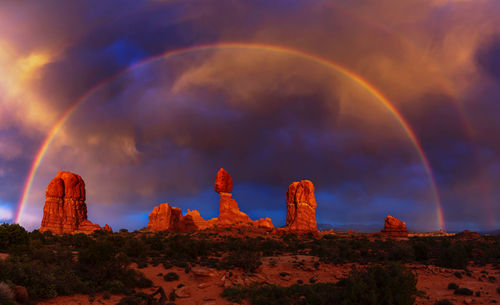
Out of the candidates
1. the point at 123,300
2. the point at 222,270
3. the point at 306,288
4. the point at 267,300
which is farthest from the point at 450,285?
the point at 123,300

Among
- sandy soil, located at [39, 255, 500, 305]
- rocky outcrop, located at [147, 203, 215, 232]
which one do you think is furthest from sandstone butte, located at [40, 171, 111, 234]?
sandy soil, located at [39, 255, 500, 305]

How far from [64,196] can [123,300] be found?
179 feet

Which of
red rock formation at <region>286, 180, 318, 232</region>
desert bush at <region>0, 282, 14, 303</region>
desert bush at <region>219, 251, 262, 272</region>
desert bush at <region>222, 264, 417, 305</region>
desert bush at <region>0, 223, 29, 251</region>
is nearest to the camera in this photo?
desert bush at <region>0, 282, 14, 303</region>

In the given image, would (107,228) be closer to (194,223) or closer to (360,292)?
(194,223)

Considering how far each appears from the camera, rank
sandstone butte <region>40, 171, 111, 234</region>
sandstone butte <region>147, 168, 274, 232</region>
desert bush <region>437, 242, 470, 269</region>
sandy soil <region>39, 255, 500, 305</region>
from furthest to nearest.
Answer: sandstone butte <region>147, 168, 274, 232</region> < sandstone butte <region>40, 171, 111, 234</region> < desert bush <region>437, 242, 470, 269</region> < sandy soil <region>39, 255, 500, 305</region>

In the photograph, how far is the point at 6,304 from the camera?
12.1 meters

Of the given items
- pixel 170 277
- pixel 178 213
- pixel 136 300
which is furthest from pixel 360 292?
pixel 178 213

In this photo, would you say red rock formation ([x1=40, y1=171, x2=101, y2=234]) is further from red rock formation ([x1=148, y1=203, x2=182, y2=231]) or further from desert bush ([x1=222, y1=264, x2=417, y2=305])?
desert bush ([x1=222, y1=264, x2=417, y2=305])

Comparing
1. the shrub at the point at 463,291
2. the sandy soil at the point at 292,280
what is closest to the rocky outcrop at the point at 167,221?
the sandy soil at the point at 292,280

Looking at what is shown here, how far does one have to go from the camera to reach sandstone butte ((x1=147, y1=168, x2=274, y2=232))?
6431 cm

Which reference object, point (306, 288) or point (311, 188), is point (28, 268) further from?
point (311, 188)

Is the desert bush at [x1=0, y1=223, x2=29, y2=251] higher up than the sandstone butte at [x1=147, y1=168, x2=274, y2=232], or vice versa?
the sandstone butte at [x1=147, y1=168, x2=274, y2=232]

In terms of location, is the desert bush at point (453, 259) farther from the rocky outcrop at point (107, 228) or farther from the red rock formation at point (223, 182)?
the rocky outcrop at point (107, 228)

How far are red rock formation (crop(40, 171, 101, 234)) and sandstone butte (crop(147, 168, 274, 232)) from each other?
40.9 feet
